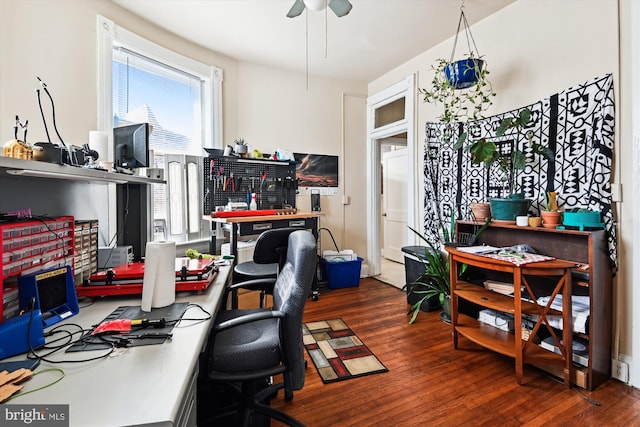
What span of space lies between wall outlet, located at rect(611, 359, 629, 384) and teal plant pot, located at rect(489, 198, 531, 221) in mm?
1046

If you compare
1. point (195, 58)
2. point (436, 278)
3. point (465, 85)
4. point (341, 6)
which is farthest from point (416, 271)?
point (195, 58)

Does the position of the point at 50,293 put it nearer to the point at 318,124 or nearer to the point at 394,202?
the point at 318,124

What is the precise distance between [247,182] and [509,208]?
8.47 ft

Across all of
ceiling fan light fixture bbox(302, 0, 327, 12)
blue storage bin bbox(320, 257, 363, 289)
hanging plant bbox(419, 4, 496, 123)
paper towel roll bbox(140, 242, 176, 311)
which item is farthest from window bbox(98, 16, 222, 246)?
hanging plant bbox(419, 4, 496, 123)

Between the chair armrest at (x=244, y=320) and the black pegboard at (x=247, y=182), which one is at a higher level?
the black pegboard at (x=247, y=182)

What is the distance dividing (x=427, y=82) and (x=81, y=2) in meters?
3.17

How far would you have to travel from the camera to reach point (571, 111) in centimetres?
204

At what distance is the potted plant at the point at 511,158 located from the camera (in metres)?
2.19

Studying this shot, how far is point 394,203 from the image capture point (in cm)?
535

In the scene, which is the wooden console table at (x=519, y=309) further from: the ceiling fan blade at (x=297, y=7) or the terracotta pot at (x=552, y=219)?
the ceiling fan blade at (x=297, y=7)

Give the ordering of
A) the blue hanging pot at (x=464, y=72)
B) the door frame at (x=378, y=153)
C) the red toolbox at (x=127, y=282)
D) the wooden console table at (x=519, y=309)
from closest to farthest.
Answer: the red toolbox at (x=127, y=282) < the wooden console table at (x=519, y=309) < the blue hanging pot at (x=464, y=72) < the door frame at (x=378, y=153)

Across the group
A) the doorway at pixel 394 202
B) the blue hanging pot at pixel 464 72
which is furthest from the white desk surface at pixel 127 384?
the doorway at pixel 394 202

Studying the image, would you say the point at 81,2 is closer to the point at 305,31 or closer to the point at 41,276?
the point at 305,31

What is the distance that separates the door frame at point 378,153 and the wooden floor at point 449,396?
165 centimetres
